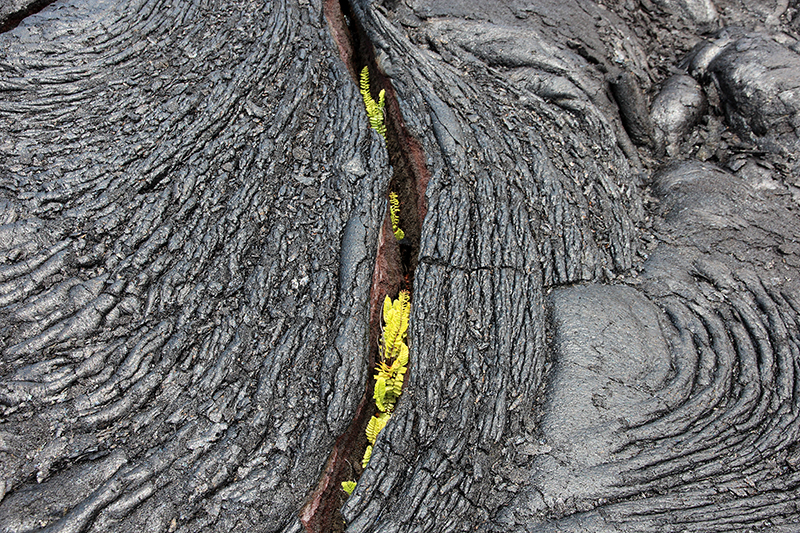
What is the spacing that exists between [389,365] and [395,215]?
1709 millimetres

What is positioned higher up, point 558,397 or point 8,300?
point 8,300

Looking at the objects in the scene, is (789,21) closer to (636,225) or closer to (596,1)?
(596,1)

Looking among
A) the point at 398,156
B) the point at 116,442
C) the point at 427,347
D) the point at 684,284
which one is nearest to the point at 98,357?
the point at 116,442

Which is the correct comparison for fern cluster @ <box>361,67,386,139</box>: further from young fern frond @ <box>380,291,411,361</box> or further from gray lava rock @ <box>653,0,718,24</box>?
gray lava rock @ <box>653,0,718,24</box>

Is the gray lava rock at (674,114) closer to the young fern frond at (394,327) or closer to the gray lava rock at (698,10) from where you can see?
the gray lava rock at (698,10)

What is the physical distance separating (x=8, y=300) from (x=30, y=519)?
1741mm

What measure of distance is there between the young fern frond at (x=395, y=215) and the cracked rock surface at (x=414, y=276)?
23 centimetres

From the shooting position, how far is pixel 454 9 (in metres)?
6.75

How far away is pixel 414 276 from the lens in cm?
471

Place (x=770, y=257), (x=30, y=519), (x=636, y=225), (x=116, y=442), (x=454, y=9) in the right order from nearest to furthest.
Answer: (x=30, y=519) < (x=116, y=442) < (x=770, y=257) < (x=636, y=225) < (x=454, y=9)

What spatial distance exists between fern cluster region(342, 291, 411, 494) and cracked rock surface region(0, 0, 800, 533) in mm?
112

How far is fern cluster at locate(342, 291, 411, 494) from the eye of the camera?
13.2 feet

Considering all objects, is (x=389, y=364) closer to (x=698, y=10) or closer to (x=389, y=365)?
(x=389, y=365)

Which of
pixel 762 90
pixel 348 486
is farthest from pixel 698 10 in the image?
pixel 348 486
